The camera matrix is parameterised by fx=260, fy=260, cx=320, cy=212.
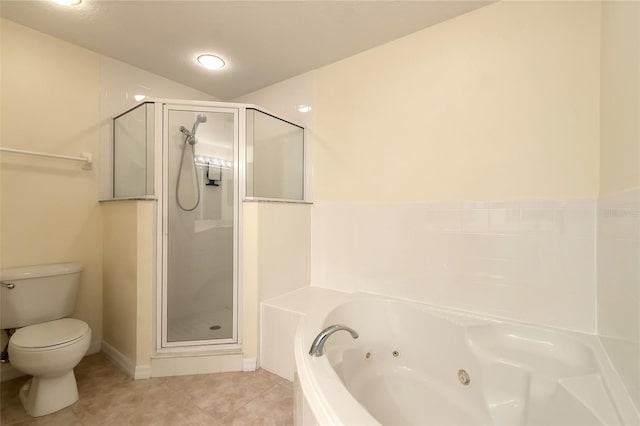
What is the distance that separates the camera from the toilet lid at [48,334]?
1.35 m

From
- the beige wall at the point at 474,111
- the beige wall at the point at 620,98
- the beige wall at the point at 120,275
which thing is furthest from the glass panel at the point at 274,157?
the beige wall at the point at 620,98

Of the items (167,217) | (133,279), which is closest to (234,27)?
(167,217)

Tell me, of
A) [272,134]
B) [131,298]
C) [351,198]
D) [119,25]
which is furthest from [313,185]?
[119,25]

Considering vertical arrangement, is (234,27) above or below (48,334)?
above

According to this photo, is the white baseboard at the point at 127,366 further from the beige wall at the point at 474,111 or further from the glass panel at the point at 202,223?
the beige wall at the point at 474,111

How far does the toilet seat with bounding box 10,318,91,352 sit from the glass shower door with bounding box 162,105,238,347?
1.53ft

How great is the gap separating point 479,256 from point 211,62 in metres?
2.39

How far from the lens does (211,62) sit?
2092 mm

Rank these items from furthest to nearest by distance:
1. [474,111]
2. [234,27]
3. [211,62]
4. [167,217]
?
[211,62]
[167,217]
[234,27]
[474,111]

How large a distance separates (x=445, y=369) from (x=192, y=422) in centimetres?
133

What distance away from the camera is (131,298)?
1742 millimetres

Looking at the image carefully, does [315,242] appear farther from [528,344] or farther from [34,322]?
[34,322]

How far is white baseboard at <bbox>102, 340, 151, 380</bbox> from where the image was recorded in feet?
5.51

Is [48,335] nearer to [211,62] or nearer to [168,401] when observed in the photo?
[168,401]
